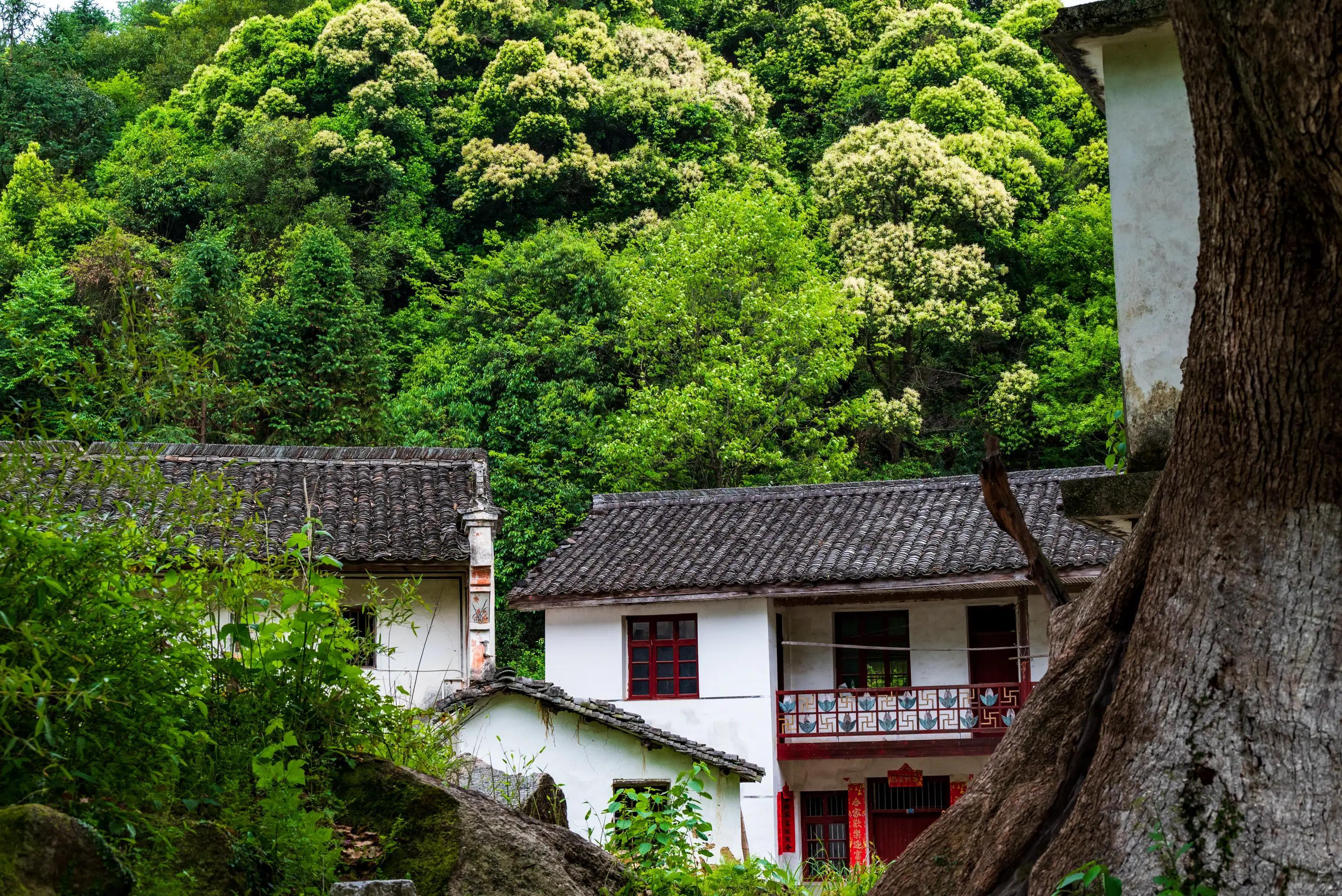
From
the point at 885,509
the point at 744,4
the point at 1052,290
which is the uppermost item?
the point at 744,4

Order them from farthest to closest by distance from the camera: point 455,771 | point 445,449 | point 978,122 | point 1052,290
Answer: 1. point 978,122
2. point 1052,290
3. point 445,449
4. point 455,771

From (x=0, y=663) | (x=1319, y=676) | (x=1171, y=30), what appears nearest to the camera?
(x=0, y=663)

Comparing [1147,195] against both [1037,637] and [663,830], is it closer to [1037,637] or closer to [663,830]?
[663,830]

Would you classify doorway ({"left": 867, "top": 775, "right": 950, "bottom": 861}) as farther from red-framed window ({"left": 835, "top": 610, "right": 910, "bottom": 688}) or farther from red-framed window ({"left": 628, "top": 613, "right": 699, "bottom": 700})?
red-framed window ({"left": 628, "top": 613, "right": 699, "bottom": 700})

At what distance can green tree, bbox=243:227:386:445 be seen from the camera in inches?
1202

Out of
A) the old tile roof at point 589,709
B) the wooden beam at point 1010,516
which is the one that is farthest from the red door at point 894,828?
the wooden beam at point 1010,516

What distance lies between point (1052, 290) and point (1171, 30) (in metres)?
28.4

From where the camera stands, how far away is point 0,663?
12.1ft

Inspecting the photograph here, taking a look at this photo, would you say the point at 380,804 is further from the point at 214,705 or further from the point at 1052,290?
the point at 1052,290

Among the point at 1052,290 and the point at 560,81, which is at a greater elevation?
the point at 560,81

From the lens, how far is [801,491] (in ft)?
83.6

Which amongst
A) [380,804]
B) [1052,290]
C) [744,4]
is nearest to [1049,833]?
[380,804]

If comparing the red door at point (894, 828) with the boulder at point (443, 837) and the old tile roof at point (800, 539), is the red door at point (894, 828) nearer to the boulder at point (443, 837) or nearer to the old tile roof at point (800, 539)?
the old tile roof at point (800, 539)

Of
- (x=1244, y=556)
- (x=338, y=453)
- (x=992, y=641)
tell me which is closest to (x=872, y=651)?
(x=992, y=641)
